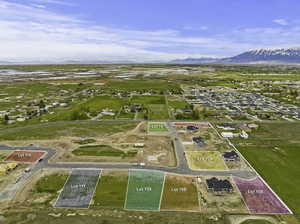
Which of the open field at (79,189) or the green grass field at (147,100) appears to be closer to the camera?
the open field at (79,189)

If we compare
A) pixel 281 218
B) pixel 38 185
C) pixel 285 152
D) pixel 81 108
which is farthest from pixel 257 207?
pixel 81 108

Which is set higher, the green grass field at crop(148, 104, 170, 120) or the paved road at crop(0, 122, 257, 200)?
the green grass field at crop(148, 104, 170, 120)

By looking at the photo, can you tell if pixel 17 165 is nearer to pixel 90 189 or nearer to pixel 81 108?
pixel 90 189

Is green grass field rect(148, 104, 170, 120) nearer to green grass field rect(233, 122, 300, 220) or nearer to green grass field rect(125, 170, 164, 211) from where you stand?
green grass field rect(233, 122, 300, 220)

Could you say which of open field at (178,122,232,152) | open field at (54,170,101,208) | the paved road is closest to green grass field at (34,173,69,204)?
open field at (54,170,101,208)

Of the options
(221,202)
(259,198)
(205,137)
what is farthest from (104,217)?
(205,137)

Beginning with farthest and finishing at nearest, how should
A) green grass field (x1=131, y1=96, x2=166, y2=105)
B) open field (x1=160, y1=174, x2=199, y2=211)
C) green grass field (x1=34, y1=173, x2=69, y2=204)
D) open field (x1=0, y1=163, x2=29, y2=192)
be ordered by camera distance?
green grass field (x1=131, y1=96, x2=166, y2=105) < open field (x1=0, y1=163, x2=29, y2=192) < green grass field (x1=34, y1=173, x2=69, y2=204) < open field (x1=160, y1=174, x2=199, y2=211)

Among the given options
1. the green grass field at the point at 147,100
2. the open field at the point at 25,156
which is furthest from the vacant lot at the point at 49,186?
the green grass field at the point at 147,100

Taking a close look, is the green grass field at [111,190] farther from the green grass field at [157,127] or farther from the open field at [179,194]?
the green grass field at [157,127]
